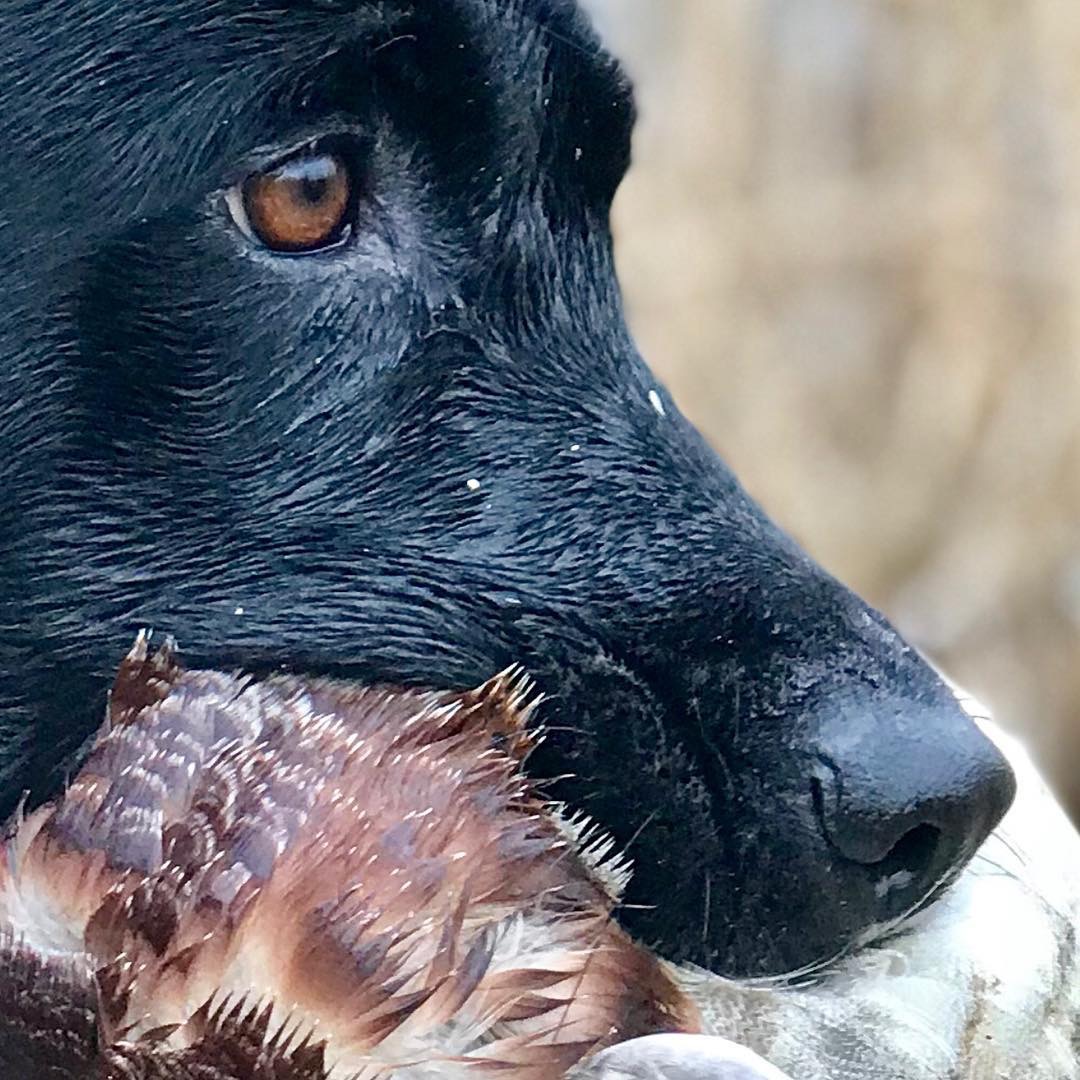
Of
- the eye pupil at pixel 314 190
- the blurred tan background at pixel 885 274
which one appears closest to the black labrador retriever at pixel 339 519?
the eye pupil at pixel 314 190

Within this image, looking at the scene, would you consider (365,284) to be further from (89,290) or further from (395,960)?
(395,960)

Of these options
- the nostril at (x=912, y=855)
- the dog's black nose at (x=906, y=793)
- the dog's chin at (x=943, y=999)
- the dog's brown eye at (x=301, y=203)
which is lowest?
the dog's chin at (x=943, y=999)

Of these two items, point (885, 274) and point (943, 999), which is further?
point (885, 274)

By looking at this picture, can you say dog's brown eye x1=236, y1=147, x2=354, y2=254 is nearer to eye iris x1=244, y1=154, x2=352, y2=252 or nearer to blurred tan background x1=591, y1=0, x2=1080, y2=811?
eye iris x1=244, y1=154, x2=352, y2=252

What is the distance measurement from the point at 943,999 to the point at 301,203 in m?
0.42

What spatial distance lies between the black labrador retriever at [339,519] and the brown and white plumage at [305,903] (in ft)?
0.13

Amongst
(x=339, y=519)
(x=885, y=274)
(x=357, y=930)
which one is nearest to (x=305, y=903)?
(x=357, y=930)

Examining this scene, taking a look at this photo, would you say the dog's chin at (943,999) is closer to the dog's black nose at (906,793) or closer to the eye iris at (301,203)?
the dog's black nose at (906,793)

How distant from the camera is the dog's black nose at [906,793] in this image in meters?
0.68

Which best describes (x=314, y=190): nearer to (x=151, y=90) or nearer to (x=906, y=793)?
(x=151, y=90)

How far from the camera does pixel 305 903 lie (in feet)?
1.86

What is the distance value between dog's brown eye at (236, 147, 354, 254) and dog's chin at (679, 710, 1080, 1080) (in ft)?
1.13

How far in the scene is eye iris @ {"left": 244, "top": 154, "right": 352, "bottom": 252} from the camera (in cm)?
71

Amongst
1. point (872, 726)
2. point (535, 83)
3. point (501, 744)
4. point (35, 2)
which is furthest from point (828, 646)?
point (35, 2)
